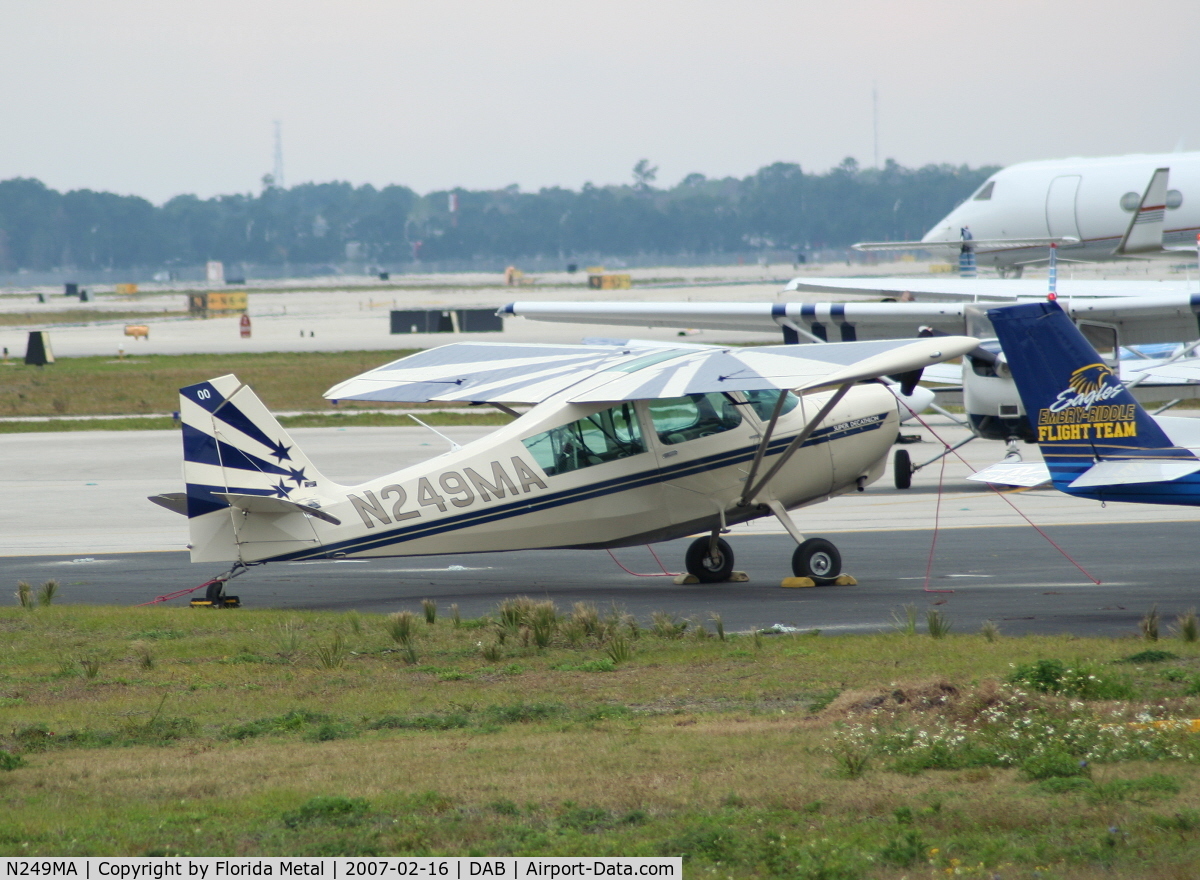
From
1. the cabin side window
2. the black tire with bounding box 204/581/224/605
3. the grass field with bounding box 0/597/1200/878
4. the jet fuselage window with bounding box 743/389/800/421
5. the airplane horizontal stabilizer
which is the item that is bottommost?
the black tire with bounding box 204/581/224/605

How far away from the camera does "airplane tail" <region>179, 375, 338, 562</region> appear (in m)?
12.3

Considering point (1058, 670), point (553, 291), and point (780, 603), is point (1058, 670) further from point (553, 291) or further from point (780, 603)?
point (553, 291)

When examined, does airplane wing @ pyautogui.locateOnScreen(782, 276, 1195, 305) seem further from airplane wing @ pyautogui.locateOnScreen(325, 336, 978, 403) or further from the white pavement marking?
airplane wing @ pyautogui.locateOnScreen(325, 336, 978, 403)

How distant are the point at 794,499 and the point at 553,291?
348 ft

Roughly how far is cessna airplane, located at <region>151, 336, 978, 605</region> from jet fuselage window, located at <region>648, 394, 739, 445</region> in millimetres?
15

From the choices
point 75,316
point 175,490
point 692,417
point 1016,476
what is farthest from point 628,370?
point 75,316

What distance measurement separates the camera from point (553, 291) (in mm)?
119500

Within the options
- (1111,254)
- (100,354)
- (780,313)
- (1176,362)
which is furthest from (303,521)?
(100,354)

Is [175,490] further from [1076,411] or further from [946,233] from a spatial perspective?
[946,233]

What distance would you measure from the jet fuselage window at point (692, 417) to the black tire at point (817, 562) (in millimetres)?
1502

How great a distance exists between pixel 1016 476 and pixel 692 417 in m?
3.46

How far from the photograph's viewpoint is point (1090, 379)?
1285 centimetres

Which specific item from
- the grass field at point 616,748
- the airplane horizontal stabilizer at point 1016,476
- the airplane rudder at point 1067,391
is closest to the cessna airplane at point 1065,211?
the airplane horizontal stabilizer at point 1016,476

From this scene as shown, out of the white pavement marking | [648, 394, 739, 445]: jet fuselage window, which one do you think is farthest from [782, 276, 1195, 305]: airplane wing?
[648, 394, 739, 445]: jet fuselage window
